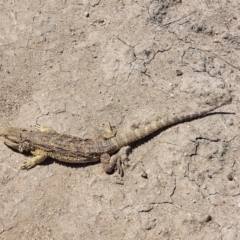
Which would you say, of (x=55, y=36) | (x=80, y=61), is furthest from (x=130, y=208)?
(x=55, y=36)

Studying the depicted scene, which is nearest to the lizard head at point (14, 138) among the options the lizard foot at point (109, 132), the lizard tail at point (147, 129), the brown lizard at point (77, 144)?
the brown lizard at point (77, 144)

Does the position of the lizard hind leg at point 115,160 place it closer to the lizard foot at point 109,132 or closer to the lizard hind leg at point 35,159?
the lizard foot at point 109,132

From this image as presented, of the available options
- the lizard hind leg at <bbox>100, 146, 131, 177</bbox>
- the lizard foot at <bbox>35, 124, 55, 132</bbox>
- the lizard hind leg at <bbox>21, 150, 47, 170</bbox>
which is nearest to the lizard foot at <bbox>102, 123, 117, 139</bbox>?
the lizard hind leg at <bbox>100, 146, 131, 177</bbox>

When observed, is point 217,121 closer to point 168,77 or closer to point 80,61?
point 168,77

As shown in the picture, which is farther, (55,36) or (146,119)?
(55,36)

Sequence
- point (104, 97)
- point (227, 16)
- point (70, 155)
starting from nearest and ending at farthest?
1. point (70, 155)
2. point (104, 97)
3. point (227, 16)

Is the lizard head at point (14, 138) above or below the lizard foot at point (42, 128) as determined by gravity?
above
